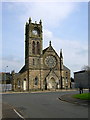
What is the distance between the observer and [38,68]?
6938 centimetres

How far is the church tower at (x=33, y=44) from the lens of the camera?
69.2 m

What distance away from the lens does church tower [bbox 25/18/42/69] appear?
69194mm

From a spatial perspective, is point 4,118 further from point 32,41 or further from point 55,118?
point 32,41

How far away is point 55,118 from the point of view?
40.4 ft

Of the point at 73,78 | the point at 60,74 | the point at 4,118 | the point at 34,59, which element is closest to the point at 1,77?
the point at 34,59

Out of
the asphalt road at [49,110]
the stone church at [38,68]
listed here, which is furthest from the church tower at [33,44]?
the asphalt road at [49,110]

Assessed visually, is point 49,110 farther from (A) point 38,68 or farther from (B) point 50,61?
(B) point 50,61

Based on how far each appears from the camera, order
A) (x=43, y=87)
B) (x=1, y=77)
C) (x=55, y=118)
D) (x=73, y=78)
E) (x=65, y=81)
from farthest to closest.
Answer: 1. (x=73, y=78)
2. (x=1, y=77)
3. (x=65, y=81)
4. (x=43, y=87)
5. (x=55, y=118)

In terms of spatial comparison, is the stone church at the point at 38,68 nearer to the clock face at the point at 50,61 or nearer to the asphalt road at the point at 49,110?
the clock face at the point at 50,61

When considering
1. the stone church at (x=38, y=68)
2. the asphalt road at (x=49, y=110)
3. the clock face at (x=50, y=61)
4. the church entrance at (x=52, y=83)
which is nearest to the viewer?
the asphalt road at (x=49, y=110)

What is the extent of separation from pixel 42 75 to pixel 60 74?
7.23 meters

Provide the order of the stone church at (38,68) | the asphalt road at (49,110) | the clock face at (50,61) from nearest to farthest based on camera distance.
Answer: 1. the asphalt road at (49,110)
2. the stone church at (38,68)
3. the clock face at (50,61)

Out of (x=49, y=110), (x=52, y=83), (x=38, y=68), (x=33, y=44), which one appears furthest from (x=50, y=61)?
(x=49, y=110)

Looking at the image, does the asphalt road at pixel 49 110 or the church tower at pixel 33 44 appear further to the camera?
the church tower at pixel 33 44
